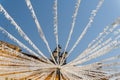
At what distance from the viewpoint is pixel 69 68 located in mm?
13883

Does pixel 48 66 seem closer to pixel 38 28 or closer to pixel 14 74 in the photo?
pixel 38 28

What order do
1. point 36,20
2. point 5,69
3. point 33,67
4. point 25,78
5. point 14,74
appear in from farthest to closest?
point 25,78
point 14,74
point 5,69
point 33,67
point 36,20

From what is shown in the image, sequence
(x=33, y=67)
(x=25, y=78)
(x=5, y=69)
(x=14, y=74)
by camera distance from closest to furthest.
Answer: (x=33, y=67) < (x=5, y=69) < (x=14, y=74) < (x=25, y=78)

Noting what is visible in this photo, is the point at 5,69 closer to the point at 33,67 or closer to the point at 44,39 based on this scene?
the point at 33,67

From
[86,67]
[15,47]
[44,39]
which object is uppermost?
[15,47]

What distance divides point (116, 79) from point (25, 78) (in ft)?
37.9

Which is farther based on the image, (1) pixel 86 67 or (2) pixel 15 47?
(2) pixel 15 47

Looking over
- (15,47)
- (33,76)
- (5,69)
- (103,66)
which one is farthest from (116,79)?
(15,47)

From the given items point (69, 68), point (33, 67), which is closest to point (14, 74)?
point (33, 67)

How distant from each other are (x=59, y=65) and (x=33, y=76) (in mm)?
9585

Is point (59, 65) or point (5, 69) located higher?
point (5, 69)

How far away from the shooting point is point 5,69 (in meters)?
18.9

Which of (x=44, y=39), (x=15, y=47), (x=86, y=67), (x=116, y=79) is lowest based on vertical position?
(x=116, y=79)

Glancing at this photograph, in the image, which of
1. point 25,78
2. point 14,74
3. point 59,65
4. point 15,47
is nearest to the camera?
point 59,65
